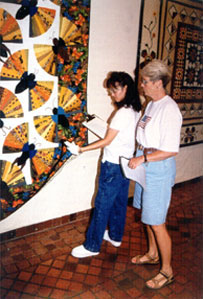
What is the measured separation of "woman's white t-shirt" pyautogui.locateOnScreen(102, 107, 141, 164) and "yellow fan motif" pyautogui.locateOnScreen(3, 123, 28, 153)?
632 mm

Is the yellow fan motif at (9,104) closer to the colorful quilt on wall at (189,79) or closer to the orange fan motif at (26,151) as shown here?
the orange fan motif at (26,151)

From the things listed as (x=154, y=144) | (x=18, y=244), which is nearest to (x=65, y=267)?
(x=18, y=244)

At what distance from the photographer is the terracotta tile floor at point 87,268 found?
6.01ft

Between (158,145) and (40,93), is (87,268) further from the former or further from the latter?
(40,93)

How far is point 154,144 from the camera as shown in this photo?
1.70 m

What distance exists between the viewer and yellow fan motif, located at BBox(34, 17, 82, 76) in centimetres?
203

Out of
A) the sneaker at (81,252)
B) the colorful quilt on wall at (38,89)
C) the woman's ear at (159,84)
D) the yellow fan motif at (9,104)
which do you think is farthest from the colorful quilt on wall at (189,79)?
the sneaker at (81,252)

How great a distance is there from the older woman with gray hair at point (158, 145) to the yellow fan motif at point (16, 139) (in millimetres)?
869

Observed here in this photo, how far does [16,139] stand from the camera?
2.07 meters

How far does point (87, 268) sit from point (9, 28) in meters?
1.75

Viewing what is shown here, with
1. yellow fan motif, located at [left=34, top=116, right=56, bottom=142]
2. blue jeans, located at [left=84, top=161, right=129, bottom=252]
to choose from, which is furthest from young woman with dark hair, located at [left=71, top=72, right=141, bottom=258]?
yellow fan motif, located at [left=34, top=116, right=56, bottom=142]

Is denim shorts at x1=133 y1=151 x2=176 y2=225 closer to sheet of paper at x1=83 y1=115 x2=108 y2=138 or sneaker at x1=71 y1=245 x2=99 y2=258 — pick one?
sheet of paper at x1=83 y1=115 x2=108 y2=138

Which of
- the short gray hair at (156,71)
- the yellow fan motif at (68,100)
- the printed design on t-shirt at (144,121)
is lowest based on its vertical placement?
the printed design on t-shirt at (144,121)

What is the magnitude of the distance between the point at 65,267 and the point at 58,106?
4.00ft
